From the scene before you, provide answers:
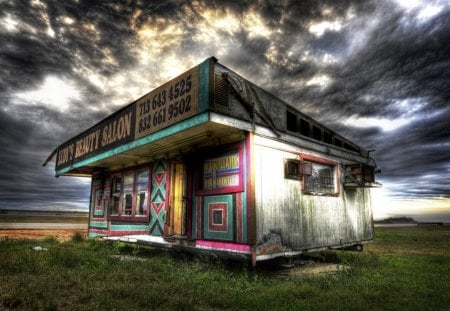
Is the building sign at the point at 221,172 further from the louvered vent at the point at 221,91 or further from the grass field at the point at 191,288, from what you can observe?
the grass field at the point at 191,288

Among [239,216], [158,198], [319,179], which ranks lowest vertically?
[239,216]

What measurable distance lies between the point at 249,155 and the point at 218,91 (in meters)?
1.82

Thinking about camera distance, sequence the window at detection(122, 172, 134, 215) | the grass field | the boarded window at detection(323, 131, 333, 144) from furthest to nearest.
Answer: the window at detection(122, 172, 134, 215) < the boarded window at detection(323, 131, 333, 144) < the grass field

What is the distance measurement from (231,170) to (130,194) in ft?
22.1

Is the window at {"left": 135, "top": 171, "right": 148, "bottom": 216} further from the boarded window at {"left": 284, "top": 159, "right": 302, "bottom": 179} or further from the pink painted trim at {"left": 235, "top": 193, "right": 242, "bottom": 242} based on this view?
the boarded window at {"left": 284, "top": 159, "right": 302, "bottom": 179}

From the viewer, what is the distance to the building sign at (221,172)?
7984 millimetres

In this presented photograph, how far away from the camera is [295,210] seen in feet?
28.5

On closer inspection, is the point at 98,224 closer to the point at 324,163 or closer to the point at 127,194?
the point at 127,194

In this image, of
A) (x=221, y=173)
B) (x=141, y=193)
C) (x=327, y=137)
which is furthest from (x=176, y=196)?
(x=327, y=137)

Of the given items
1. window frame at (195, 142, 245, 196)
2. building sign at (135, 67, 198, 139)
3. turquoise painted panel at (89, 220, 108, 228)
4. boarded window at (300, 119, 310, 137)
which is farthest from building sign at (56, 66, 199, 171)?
boarded window at (300, 119, 310, 137)

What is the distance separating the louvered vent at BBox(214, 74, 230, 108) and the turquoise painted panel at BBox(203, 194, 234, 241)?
2.55 metres

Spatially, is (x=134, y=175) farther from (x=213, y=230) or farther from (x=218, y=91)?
(x=218, y=91)

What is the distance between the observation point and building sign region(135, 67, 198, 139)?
7.25m

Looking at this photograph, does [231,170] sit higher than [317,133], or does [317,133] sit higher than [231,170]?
[317,133]
